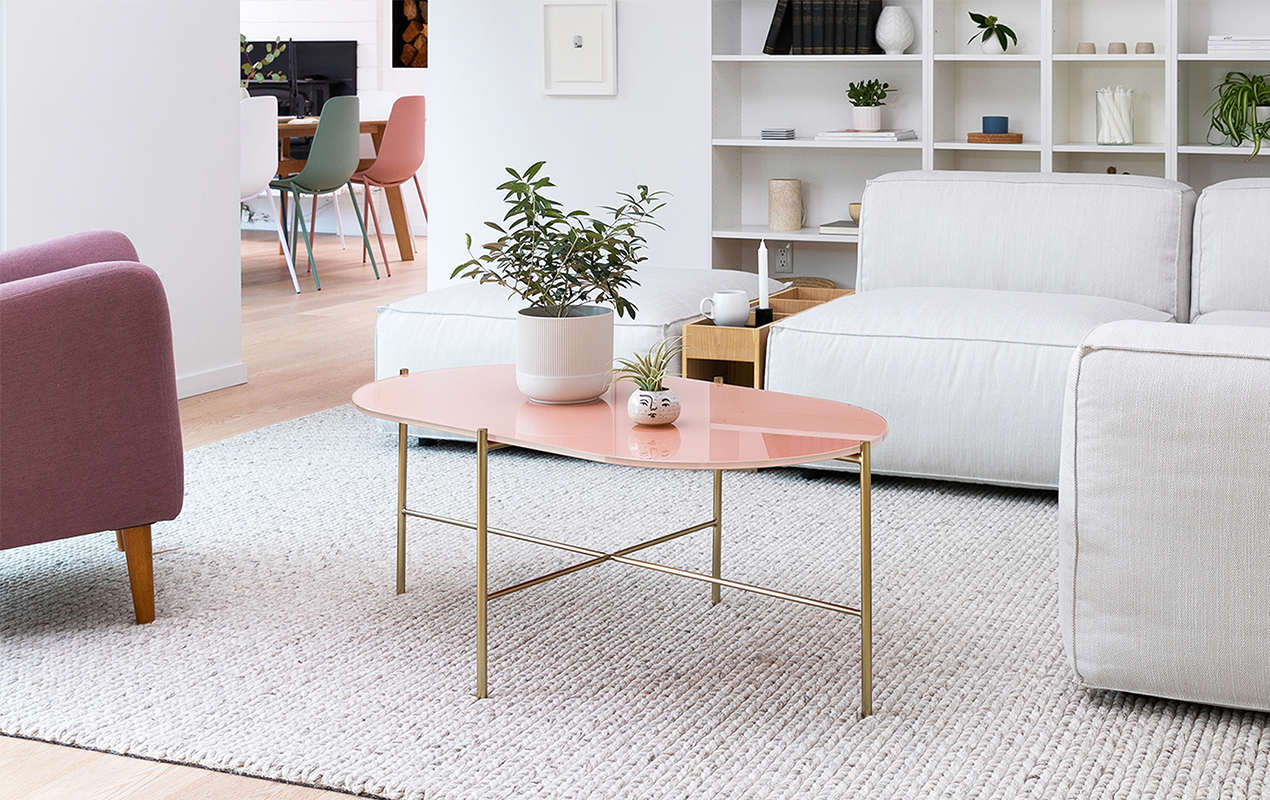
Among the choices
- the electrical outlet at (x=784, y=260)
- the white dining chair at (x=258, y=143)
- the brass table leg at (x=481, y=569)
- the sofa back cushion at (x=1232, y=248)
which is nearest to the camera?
the brass table leg at (x=481, y=569)

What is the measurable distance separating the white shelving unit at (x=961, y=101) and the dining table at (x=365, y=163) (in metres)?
2.93

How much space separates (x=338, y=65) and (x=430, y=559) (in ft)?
23.6

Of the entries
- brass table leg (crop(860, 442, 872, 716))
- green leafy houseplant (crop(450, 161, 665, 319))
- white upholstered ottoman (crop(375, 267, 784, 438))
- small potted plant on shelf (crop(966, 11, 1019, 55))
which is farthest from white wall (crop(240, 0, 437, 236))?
brass table leg (crop(860, 442, 872, 716))

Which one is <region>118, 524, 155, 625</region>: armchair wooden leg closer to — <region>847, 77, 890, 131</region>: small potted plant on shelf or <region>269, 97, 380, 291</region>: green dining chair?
<region>847, 77, 890, 131</region>: small potted plant on shelf

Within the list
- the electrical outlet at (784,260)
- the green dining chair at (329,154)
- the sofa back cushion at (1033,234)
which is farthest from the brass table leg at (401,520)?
the green dining chair at (329,154)

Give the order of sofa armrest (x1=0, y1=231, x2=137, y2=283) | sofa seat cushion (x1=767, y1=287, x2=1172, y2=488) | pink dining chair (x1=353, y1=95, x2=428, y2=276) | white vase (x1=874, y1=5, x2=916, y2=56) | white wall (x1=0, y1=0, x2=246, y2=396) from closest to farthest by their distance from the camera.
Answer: sofa armrest (x1=0, y1=231, x2=137, y2=283), sofa seat cushion (x1=767, y1=287, x2=1172, y2=488), white wall (x1=0, y1=0, x2=246, y2=396), white vase (x1=874, y1=5, x2=916, y2=56), pink dining chair (x1=353, y1=95, x2=428, y2=276)

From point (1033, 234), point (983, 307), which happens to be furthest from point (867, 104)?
point (983, 307)

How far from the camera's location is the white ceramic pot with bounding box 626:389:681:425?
1.99 m

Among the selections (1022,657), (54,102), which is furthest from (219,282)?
(1022,657)

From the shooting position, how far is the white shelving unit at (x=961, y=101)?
4.41 meters

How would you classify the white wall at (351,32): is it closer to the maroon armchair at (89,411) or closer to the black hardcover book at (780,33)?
the black hardcover book at (780,33)

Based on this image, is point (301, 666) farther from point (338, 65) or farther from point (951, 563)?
point (338, 65)

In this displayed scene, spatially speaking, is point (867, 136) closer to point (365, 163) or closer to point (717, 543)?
point (717, 543)

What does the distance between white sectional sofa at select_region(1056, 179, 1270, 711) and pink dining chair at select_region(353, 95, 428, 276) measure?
576 centimetres
